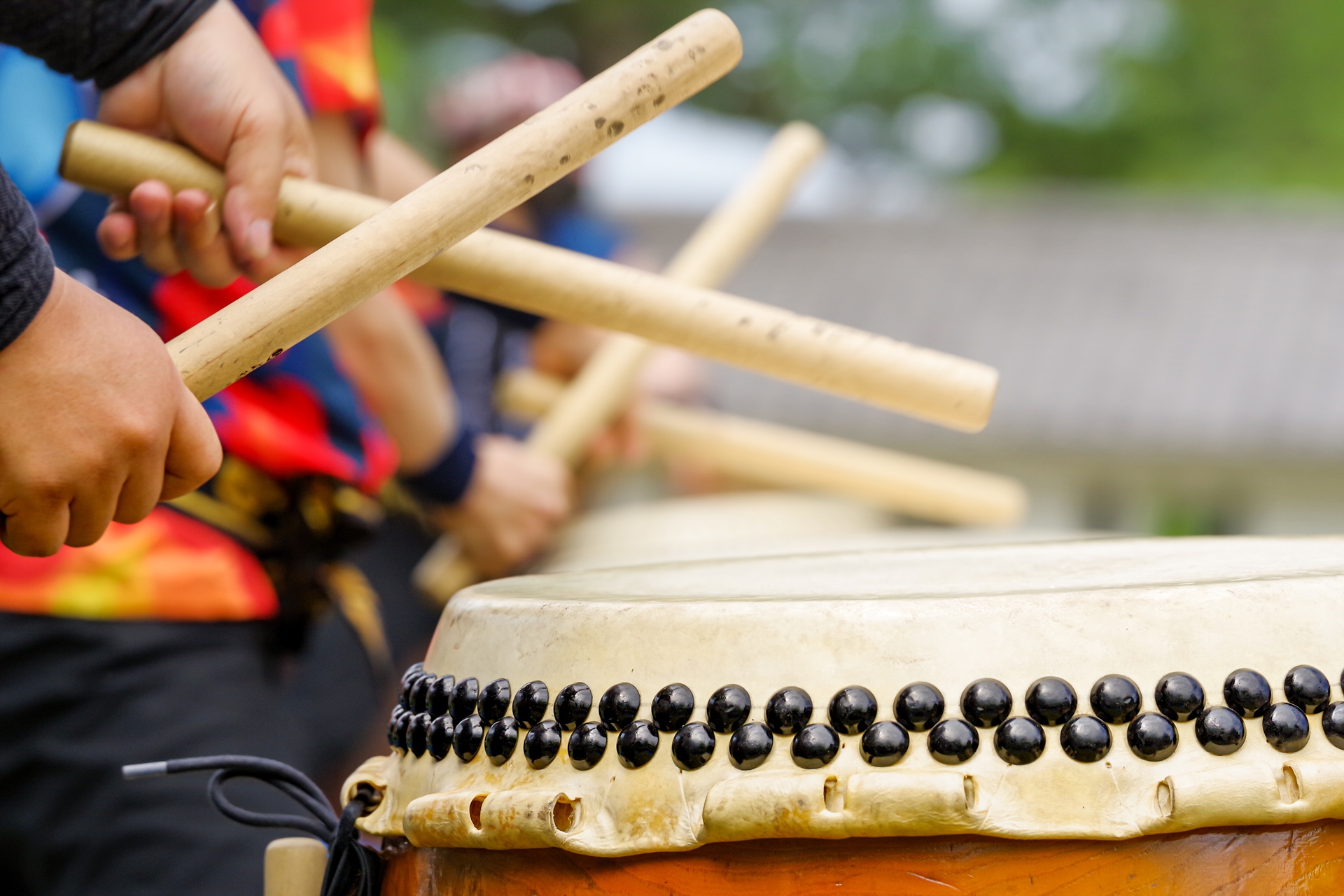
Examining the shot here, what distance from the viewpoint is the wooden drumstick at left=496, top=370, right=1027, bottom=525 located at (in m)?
1.90

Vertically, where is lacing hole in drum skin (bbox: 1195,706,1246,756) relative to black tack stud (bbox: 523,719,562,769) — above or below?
above

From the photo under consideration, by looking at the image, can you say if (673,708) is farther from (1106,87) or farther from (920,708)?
(1106,87)

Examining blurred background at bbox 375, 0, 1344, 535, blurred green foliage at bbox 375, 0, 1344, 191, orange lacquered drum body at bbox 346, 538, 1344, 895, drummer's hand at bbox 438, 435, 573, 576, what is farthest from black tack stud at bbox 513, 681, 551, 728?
blurred green foliage at bbox 375, 0, 1344, 191

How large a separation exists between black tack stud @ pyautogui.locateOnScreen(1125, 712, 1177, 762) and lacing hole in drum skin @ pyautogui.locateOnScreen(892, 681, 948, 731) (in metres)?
0.08

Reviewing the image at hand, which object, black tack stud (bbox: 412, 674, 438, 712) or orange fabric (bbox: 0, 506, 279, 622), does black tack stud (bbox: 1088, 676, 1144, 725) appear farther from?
orange fabric (bbox: 0, 506, 279, 622)

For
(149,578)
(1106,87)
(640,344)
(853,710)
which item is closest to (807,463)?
(640,344)

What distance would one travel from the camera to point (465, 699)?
640 mm

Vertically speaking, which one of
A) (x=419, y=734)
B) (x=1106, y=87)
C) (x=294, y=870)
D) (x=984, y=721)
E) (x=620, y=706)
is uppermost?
(x=1106, y=87)

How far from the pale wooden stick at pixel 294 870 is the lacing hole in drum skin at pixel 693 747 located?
25 centimetres

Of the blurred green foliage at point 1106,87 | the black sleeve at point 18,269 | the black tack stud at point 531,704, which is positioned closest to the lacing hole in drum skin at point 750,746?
the black tack stud at point 531,704

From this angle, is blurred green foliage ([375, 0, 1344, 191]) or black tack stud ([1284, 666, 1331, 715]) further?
blurred green foliage ([375, 0, 1344, 191])

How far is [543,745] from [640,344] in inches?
43.7

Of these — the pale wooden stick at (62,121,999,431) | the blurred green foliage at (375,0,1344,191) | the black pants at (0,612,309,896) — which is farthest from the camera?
the blurred green foliage at (375,0,1344,191)

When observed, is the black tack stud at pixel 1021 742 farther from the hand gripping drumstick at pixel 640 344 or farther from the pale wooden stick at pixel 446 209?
the hand gripping drumstick at pixel 640 344
